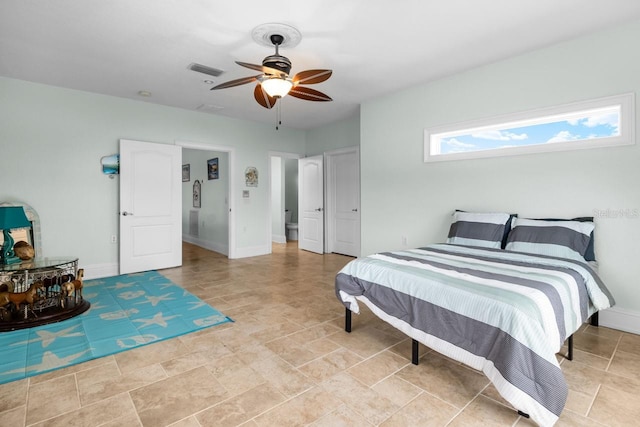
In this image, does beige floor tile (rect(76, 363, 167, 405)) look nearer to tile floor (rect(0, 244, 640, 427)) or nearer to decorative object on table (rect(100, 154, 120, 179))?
tile floor (rect(0, 244, 640, 427))

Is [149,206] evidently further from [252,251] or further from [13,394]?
[13,394]

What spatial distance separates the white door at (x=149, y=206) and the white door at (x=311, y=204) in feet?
9.07

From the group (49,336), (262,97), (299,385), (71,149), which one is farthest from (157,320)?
(71,149)

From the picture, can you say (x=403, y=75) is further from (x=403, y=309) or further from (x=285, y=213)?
(x=285, y=213)

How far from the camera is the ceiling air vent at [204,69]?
3742 millimetres

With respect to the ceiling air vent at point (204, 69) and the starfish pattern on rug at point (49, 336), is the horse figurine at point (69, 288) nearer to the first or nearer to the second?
the starfish pattern on rug at point (49, 336)

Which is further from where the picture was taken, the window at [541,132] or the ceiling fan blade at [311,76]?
the window at [541,132]

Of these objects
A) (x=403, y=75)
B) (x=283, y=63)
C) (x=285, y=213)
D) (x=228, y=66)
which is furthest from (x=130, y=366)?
(x=285, y=213)

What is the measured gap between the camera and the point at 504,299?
69.3 inches

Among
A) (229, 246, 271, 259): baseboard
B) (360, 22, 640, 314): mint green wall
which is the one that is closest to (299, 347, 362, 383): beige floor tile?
(360, 22, 640, 314): mint green wall

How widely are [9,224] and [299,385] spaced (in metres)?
3.34

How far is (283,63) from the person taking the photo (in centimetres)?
298

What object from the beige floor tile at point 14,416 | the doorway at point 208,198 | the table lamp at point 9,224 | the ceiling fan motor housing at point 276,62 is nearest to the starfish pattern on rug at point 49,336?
the beige floor tile at point 14,416

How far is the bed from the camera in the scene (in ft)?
5.19
